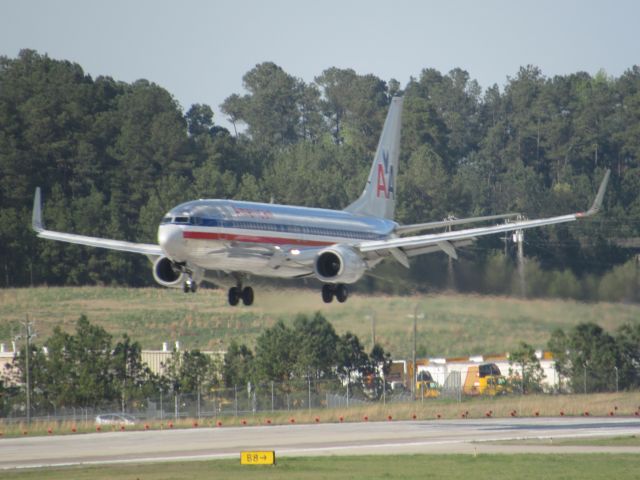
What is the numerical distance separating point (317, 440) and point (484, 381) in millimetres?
28661

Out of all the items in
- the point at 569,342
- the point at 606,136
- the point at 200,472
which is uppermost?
the point at 606,136

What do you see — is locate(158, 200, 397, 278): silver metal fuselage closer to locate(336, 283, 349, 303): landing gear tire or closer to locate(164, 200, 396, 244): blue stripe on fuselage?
locate(164, 200, 396, 244): blue stripe on fuselage

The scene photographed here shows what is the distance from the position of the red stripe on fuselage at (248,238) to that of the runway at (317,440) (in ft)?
29.1

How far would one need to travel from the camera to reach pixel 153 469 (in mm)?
51719

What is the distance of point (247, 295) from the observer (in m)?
63.9

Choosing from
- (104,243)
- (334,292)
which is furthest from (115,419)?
(334,292)

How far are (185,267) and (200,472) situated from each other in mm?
11604

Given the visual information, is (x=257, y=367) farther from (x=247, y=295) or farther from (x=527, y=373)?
(x=247, y=295)

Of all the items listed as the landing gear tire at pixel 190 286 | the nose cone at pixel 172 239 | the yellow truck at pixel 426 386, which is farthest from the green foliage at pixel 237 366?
the nose cone at pixel 172 239

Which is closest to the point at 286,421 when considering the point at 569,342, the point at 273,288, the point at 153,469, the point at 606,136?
the point at 273,288

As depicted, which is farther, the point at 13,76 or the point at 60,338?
the point at 13,76

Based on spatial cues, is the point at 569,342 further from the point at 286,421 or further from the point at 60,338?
the point at 60,338

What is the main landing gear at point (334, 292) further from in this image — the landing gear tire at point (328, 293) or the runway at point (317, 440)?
the runway at point (317, 440)

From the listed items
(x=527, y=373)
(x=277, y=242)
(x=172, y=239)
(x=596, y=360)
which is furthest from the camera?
(x=596, y=360)
